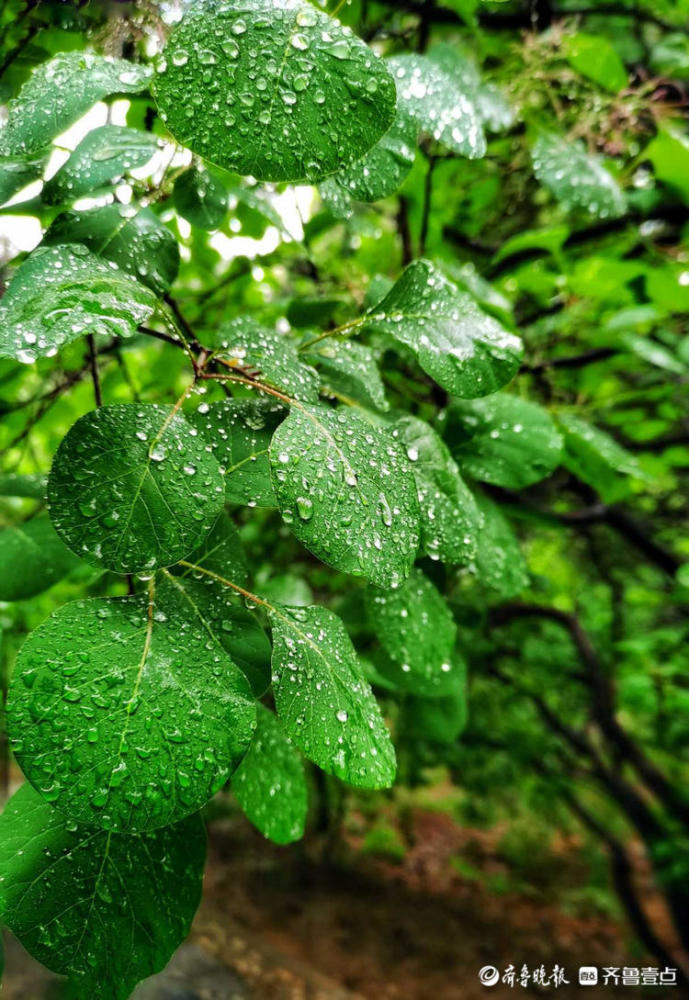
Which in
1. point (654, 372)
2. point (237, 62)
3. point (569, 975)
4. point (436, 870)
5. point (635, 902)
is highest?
point (237, 62)

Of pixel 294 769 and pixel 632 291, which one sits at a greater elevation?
pixel 632 291

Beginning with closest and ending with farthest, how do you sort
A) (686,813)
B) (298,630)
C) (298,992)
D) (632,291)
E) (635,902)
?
(298,630), (632,291), (686,813), (298,992), (635,902)

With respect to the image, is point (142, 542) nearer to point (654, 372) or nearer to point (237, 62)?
point (237, 62)

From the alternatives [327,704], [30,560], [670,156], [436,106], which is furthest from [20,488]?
[670,156]

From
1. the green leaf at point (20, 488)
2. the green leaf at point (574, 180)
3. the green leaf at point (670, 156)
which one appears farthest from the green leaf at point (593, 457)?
the green leaf at point (20, 488)

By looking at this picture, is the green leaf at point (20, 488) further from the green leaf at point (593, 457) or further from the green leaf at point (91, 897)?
the green leaf at point (593, 457)

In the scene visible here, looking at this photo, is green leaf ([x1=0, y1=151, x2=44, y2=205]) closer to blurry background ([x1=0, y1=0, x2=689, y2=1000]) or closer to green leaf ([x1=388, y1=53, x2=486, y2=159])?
blurry background ([x1=0, y1=0, x2=689, y2=1000])

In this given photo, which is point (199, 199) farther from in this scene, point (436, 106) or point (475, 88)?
point (475, 88)

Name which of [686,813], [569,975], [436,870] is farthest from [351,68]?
[436,870]

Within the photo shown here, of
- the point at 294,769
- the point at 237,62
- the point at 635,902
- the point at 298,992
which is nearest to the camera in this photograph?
the point at 237,62
